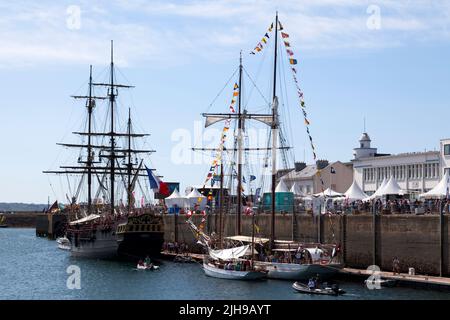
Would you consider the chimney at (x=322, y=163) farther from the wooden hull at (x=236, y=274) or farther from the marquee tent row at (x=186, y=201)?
the wooden hull at (x=236, y=274)

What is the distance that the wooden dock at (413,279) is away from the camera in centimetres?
5560

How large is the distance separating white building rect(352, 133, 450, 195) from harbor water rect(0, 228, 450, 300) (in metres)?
30.2

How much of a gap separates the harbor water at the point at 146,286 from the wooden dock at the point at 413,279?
1.89ft

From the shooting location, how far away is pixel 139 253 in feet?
301

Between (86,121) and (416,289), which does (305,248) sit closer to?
(416,289)

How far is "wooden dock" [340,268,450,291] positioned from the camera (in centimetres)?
5560

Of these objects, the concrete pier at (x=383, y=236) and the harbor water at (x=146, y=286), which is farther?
the concrete pier at (x=383, y=236)

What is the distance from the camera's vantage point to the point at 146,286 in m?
64.8

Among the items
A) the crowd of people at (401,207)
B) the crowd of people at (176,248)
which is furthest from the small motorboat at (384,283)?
the crowd of people at (176,248)

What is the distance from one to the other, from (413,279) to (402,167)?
160ft

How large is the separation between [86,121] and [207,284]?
58.9 metres

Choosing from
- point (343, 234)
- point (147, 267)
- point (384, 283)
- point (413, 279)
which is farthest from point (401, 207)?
point (147, 267)
